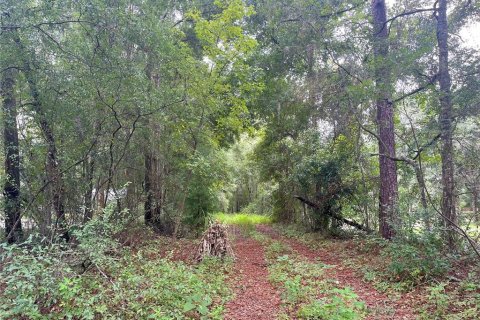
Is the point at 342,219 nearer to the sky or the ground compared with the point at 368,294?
nearer to the sky

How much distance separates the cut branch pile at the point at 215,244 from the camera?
22.0 ft

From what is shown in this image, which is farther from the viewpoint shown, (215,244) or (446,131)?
(215,244)

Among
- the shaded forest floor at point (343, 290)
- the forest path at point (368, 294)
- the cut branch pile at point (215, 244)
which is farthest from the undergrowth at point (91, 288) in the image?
the forest path at point (368, 294)

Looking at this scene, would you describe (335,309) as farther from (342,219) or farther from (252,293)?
(342,219)

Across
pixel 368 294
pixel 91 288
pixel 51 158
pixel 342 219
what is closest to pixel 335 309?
pixel 368 294

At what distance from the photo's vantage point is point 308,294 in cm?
454

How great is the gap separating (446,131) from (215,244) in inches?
196

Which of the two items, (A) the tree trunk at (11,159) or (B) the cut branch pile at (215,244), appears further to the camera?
(B) the cut branch pile at (215,244)

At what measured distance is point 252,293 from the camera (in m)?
4.95

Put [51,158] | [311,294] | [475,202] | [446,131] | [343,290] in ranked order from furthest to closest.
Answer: [51,158] → [475,202] → [446,131] → [311,294] → [343,290]

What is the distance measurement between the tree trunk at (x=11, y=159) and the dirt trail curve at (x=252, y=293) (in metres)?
4.59

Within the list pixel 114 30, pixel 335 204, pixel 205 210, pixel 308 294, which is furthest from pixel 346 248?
pixel 114 30

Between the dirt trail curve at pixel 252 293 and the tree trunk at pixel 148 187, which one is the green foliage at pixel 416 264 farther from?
the tree trunk at pixel 148 187

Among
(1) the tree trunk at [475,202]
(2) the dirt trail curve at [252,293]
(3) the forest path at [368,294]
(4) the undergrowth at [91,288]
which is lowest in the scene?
(2) the dirt trail curve at [252,293]
